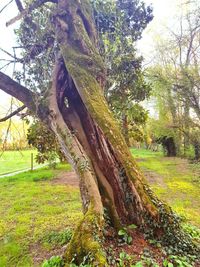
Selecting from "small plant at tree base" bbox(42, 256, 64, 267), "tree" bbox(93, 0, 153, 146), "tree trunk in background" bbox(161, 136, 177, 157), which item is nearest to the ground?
"small plant at tree base" bbox(42, 256, 64, 267)

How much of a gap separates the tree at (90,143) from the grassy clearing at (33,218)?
1571 mm

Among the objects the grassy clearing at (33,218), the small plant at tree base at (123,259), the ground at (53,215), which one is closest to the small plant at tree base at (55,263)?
the ground at (53,215)

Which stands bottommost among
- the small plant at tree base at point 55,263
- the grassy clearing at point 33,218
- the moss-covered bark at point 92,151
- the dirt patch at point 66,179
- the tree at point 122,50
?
the grassy clearing at point 33,218

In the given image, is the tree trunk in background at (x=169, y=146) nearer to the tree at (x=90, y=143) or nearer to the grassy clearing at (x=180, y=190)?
the grassy clearing at (x=180, y=190)

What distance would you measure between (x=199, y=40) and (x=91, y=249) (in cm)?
1771

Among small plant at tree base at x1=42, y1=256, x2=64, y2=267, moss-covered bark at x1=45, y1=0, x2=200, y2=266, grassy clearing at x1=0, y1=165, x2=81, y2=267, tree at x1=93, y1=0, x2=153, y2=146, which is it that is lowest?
grassy clearing at x1=0, y1=165, x2=81, y2=267

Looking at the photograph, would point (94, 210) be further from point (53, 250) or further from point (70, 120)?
point (70, 120)

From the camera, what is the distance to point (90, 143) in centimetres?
520

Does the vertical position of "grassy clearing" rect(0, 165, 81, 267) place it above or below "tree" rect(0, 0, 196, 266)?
below

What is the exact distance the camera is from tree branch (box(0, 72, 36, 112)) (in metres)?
5.51

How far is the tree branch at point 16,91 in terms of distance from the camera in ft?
18.1

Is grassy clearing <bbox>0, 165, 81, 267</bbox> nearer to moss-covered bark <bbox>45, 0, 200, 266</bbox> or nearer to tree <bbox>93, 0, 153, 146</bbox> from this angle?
moss-covered bark <bbox>45, 0, 200, 266</bbox>

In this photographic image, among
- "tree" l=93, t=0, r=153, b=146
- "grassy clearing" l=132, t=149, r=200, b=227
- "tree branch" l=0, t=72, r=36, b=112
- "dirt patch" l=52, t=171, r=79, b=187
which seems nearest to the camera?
"tree branch" l=0, t=72, r=36, b=112

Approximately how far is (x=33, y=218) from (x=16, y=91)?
3.63m
